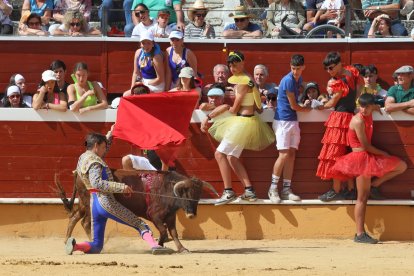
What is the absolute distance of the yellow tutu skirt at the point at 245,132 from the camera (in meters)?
13.3

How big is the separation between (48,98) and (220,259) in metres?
3.22

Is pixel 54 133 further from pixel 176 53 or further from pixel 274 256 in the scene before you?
pixel 274 256

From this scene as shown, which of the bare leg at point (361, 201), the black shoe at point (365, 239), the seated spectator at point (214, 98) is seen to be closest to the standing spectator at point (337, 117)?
the bare leg at point (361, 201)

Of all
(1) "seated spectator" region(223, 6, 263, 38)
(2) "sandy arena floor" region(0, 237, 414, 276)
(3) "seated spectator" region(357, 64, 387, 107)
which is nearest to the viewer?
(2) "sandy arena floor" region(0, 237, 414, 276)

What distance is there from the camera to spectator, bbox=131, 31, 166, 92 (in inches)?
525

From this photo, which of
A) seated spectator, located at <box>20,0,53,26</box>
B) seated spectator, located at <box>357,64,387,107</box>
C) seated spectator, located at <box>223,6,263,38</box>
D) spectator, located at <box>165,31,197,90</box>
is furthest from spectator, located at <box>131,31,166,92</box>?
seated spectator, located at <box>357,64,387,107</box>

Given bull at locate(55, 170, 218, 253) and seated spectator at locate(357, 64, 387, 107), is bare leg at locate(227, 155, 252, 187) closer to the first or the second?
bull at locate(55, 170, 218, 253)

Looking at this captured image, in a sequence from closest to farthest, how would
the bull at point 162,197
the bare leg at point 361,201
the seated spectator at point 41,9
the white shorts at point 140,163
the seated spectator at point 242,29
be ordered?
the bull at point 162,197
the white shorts at point 140,163
the bare leg at point 361,201
the seated spectator at point 242,29
the seated spectator at point 41,9

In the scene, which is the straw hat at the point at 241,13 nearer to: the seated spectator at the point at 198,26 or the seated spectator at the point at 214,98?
the seated spectator at the point at 198,26

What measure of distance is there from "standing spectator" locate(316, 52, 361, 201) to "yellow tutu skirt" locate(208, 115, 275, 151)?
1.93ft

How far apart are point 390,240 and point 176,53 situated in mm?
2934

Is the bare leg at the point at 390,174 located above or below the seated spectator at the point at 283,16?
below

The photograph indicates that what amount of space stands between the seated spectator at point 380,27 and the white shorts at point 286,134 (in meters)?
1.46

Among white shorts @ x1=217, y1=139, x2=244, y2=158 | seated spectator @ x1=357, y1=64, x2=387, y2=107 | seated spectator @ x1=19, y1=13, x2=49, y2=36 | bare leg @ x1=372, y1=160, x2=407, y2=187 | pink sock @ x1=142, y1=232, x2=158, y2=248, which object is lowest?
pink sock @ x1=142, y1=232, x2=158, y2=248
